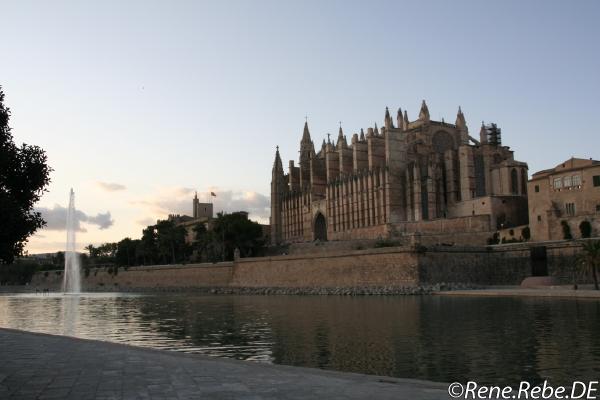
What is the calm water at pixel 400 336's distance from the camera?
12008 mm

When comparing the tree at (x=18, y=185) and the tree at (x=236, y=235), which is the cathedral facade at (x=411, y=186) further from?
the tree at (x=18, y=185)

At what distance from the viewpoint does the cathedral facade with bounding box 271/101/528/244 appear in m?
57.3

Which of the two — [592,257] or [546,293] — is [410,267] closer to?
[546,293]

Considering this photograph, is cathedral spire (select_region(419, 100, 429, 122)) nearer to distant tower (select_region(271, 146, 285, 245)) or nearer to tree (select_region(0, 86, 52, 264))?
distant tower (select_region(271, 146, 285, 245))

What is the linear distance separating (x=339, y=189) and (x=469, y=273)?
30.9 m

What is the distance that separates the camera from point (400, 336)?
56.2 feet

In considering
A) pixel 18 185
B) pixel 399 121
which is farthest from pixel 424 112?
pixel 18 185

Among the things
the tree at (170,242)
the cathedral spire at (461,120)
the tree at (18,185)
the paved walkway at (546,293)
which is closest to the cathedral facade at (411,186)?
the cathedral spire at (461,120)

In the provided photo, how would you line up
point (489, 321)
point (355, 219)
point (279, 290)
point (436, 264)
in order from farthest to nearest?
point (355, 219) → point (279, 290) → point (436, 264) → point (489, 321)

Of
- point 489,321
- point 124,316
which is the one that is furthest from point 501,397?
point 124,316

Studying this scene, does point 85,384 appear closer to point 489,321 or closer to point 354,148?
point 489,321

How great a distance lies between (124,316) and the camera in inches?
1125

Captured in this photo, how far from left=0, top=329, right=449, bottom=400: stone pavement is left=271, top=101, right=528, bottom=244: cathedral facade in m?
46.4

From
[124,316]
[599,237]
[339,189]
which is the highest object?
[339,189]
